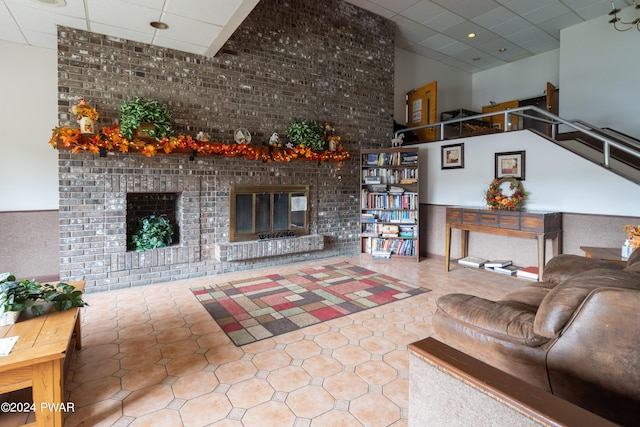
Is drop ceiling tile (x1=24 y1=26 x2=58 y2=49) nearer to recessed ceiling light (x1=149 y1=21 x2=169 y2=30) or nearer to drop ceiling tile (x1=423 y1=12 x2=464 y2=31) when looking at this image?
recessed ceiling light (x1=149 y1=21 x2=169 y2=30)

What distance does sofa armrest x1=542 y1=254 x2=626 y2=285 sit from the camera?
2.59m

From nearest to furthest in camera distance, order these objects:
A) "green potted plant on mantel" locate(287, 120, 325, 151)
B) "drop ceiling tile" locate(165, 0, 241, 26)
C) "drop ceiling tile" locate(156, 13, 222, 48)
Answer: "drop ceiling tile" locate(165, 0, 241, 26), "drop ceiling tile" locate(156, 13, 222, 48), "green potted plant on mantel" locate(287, 120, 325, 151)

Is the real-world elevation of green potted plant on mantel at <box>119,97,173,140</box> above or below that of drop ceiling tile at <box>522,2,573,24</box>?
below

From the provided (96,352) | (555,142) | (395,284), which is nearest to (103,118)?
(96,352)

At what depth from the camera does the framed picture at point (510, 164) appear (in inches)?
183

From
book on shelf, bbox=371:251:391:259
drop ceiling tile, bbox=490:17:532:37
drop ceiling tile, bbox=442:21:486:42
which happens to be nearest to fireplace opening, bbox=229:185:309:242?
book on shelf, bbox=371:251:391:259

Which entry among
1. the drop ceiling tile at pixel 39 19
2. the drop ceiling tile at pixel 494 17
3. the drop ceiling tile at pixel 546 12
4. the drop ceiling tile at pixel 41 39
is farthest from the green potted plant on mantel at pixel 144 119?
the drop ceiling tile at pixel 546 12

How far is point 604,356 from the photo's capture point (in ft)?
3.57

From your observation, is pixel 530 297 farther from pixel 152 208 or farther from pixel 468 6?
pixel 468 6

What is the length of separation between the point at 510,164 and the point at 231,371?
14.9 ft

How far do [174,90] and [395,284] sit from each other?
3.83 metres

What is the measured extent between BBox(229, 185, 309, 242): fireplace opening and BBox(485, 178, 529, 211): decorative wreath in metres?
2.76

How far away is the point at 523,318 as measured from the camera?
1.42m

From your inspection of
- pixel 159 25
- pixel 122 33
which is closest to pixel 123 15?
pixel 159 25
